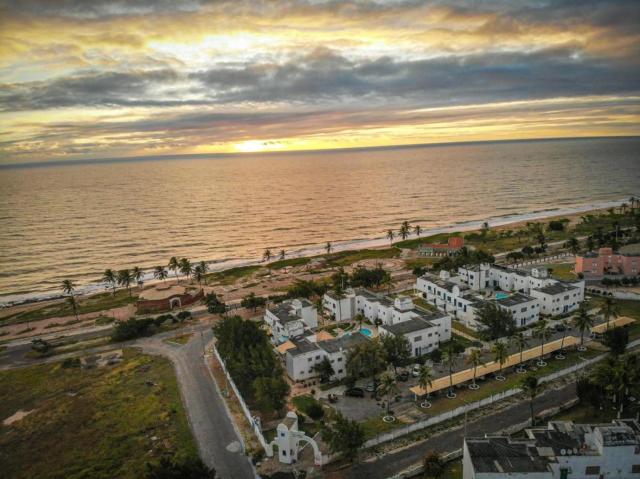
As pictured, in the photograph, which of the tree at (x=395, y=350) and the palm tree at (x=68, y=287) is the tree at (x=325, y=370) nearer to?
the tree at (x=395, y=350)

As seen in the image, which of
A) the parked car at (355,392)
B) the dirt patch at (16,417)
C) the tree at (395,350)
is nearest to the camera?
the dirt patch at (16,417)

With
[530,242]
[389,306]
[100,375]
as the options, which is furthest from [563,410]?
[530,242]

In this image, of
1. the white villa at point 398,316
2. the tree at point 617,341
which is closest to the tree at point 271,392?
the white villa at point 398,316

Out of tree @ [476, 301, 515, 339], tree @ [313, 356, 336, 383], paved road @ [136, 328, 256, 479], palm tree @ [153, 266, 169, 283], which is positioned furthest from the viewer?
palm tree @ [153, 266, 169, 283]

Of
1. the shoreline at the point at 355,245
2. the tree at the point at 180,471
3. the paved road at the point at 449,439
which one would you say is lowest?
the shoreline at the point at 355,245

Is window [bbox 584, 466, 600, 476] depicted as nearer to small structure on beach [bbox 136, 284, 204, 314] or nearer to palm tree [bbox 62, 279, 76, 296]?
small structure on beach [bbox 136, 284, 204, 314]

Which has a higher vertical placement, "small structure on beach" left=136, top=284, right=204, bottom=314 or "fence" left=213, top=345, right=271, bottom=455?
"fence" left=213, top=345, right=271, bottom=455

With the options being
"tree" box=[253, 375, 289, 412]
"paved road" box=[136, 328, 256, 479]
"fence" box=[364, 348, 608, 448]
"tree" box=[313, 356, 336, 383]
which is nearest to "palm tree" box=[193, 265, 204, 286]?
"paved road" box=[136, 328, 256, 479]
